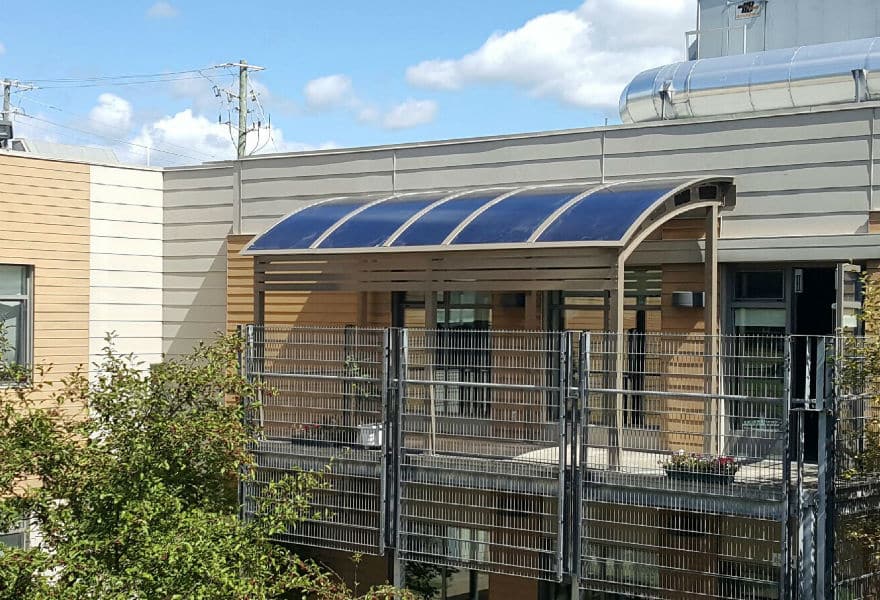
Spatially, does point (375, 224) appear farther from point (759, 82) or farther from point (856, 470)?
point (856, 470)

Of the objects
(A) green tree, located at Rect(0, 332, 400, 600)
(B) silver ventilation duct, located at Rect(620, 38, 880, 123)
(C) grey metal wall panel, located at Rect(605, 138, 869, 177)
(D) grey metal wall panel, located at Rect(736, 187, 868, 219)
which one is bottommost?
(A) green tree, located at Rect(0, 332, 400, 600)

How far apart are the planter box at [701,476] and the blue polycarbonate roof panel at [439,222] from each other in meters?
4.04

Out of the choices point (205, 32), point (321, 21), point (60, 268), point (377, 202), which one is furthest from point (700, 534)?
point (205, 32)

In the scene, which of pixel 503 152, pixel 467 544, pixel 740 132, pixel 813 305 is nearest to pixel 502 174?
pixel 503 152

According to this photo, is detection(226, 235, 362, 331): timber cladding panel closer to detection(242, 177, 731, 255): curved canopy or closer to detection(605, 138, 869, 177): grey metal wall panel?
detection(242, 177, 731, 255): curved canopy

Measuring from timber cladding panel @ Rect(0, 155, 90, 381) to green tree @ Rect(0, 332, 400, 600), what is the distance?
17.9 ft

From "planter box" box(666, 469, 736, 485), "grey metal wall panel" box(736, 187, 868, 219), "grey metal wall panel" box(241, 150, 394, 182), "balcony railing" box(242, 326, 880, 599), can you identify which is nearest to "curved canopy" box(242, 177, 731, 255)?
"grey metal wall panel" box(736, 187, 868, 219)

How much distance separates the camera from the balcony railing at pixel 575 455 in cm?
959

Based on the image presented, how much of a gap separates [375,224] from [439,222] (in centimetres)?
90

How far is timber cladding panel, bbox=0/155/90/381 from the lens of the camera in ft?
52.3

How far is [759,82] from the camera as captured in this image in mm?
14820

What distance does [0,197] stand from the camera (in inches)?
620

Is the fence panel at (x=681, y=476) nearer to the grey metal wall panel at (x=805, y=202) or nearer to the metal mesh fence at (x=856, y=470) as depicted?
the metal mesh fence at (x=856, y=470)

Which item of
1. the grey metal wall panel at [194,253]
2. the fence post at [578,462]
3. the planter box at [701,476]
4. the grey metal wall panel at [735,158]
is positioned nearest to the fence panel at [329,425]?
the fence post at [578,462]
